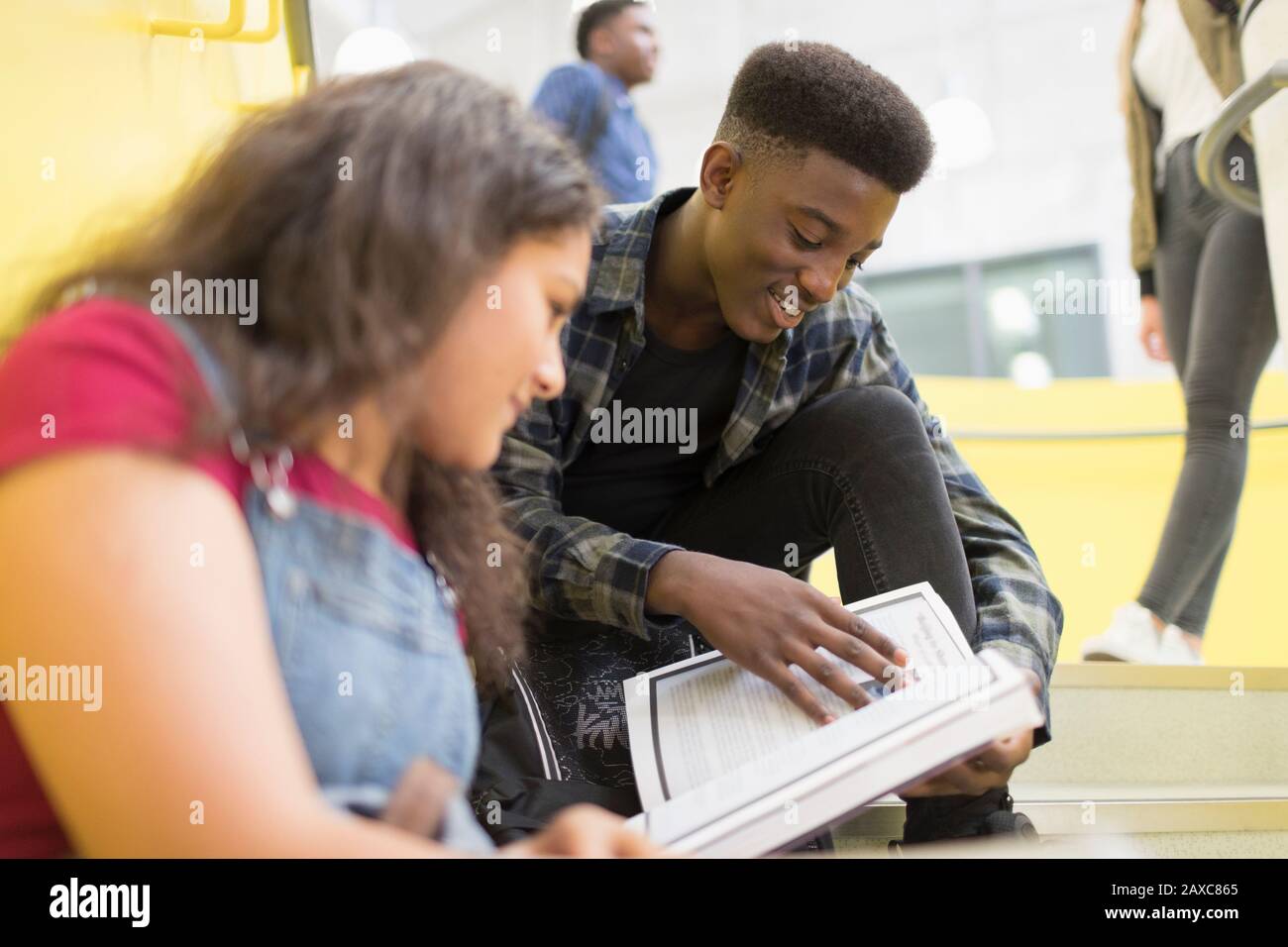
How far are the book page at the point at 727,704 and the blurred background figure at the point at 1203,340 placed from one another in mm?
873

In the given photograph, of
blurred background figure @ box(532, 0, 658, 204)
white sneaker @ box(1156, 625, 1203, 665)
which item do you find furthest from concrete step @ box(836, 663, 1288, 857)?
blurred background figure @ box(532, 0, 658, 204)

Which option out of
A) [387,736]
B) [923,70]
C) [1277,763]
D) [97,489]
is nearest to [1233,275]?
[1277,763]

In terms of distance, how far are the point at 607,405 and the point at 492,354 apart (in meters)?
0.66

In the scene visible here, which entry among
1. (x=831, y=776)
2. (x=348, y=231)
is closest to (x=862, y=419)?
(x=831, y=776)

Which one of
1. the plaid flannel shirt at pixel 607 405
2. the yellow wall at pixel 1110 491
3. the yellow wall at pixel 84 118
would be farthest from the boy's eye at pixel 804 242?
the yellow wall at pixel 1110 491

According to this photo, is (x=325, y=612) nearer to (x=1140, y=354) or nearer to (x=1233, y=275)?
(x=1233, y=275)

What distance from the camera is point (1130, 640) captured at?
1.65 metres

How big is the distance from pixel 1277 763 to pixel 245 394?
55.7 inches

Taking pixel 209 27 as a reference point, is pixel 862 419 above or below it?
below

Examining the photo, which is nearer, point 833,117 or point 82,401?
point 82,401

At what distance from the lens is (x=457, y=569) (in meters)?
0.73

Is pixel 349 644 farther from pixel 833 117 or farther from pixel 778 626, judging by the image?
pixel 833 117

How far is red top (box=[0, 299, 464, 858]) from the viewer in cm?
43

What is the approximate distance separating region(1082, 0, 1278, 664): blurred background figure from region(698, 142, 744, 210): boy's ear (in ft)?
2.62
